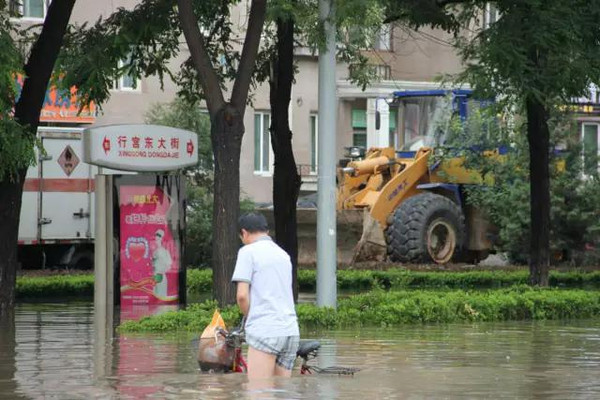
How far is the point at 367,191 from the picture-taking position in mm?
38531

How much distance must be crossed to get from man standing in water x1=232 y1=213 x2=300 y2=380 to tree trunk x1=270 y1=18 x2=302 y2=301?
12057 millimetres

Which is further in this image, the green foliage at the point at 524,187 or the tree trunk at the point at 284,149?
the green foliage at the point at 524,187

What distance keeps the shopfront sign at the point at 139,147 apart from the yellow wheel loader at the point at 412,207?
1332 centimetres

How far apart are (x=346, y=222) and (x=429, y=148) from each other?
9.88 feet

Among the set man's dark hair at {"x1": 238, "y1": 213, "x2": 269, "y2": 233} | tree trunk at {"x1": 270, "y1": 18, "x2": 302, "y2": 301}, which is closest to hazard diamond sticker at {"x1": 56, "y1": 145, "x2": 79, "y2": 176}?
tree trunk at {"x1": 270, "y1": 18, "x2": 302, "y2": 301}

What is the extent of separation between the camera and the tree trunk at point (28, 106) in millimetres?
23438

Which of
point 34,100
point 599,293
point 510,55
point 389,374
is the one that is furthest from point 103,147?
point 389,374

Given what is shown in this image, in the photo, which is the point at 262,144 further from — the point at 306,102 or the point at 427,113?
the point at 427,113

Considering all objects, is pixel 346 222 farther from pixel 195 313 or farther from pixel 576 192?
pixel 195 313

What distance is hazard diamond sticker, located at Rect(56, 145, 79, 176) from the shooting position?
37681 mm

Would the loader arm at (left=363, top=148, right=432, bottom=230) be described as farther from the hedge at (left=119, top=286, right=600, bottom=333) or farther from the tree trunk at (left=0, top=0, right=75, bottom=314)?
the tree trunk at (left=0, top=0, right=75, bottom=314)

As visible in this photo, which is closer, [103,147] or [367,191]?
[103,147]

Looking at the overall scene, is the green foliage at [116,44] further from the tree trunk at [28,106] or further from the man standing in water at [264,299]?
the man standing in water at [264,299]

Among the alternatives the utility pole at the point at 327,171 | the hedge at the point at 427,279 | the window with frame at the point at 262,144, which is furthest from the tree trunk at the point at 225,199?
the window with frame at the point at 262,144
